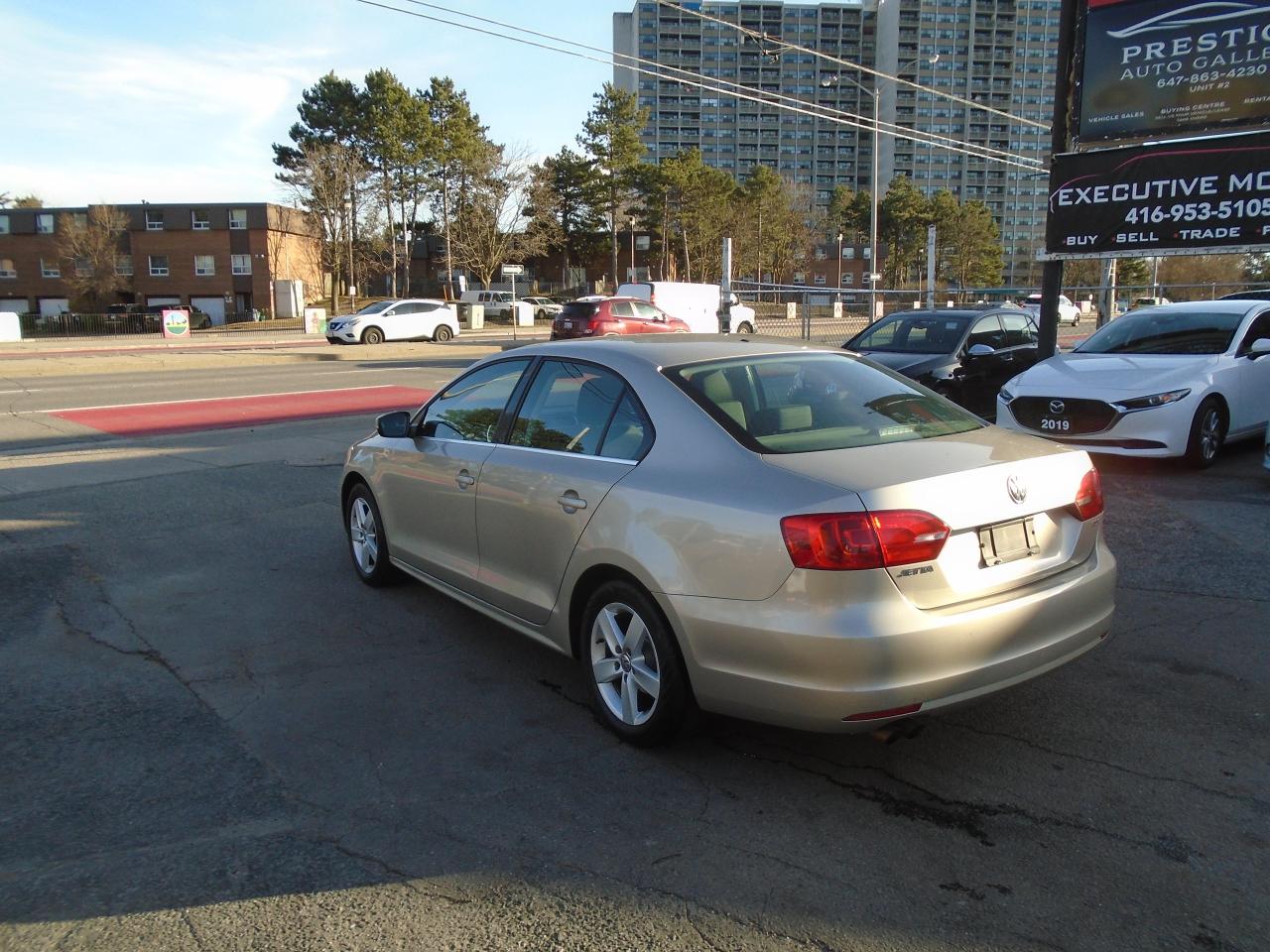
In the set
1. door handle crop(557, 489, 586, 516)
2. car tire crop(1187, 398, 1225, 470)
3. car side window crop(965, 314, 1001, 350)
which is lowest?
car tire crop(1187, 398, 1225, 470)

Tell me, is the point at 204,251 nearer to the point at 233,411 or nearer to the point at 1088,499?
the point at 233,411

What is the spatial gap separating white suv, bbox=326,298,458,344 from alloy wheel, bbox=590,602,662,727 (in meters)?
32.8

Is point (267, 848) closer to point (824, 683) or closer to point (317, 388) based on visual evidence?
point (824, 683)

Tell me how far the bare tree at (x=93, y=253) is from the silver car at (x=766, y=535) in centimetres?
7492

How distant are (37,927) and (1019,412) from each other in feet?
28.5

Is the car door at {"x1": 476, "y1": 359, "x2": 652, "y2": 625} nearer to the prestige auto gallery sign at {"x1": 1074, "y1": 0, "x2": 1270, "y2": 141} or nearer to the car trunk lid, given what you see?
the car trunk lid

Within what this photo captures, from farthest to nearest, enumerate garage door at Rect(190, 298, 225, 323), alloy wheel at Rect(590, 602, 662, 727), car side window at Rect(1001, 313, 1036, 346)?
garage door at Rect(190, 298, 225, 323) < car side window at Rect(1001, 313, 1036, 346) < alloy wheel at Rect(590, 602, 662, 727)

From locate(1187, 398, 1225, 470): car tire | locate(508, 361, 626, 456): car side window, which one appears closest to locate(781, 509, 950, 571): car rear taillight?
locate(508, 361, 626, 456): car side window

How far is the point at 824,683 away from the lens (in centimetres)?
321

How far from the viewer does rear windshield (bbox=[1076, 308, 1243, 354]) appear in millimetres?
9648

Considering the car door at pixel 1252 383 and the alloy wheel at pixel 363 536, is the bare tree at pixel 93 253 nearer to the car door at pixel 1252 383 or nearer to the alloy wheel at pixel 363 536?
the alloy wheel at pixel 363 536

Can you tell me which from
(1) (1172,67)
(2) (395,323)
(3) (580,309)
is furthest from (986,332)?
(2) (395,323)

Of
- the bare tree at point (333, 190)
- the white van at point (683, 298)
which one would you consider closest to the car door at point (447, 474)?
the white van at point (683, 298)

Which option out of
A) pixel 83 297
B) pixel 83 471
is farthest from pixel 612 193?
pixel 83 471
